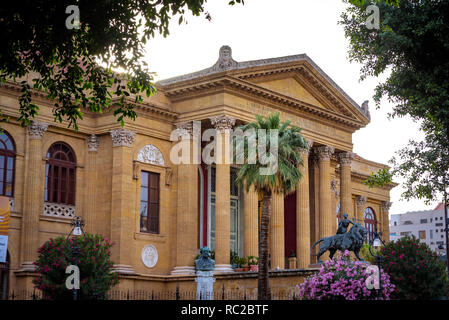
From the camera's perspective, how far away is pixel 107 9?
718 inches

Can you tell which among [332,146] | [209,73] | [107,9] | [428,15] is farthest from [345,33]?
[332,146]

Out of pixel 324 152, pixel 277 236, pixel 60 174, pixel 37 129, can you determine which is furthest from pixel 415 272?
pixel 37 129

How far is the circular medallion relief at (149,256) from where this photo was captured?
122 ft

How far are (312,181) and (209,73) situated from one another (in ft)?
35.1

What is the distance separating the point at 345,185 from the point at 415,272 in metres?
18.3

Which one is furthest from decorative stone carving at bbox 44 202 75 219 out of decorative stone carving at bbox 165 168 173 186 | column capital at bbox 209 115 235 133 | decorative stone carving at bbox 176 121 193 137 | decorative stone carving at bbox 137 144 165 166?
column capital at bbox 209 115 235 133

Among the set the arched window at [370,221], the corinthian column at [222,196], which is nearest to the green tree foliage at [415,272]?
the corinthian column at [222,196]

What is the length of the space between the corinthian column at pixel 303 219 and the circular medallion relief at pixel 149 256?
780 cm

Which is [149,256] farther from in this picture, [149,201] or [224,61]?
[224,61]

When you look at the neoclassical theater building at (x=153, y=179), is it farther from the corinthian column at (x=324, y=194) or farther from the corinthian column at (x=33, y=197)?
the corinthian column at (x=324, y=194)

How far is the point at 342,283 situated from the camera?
75.4 feet

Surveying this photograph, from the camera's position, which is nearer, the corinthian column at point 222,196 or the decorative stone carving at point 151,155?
the corinthian column at point 222,196

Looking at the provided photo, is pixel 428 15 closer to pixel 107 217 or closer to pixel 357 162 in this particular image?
pixel 107 217

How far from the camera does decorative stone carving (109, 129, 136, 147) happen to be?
36894mm
